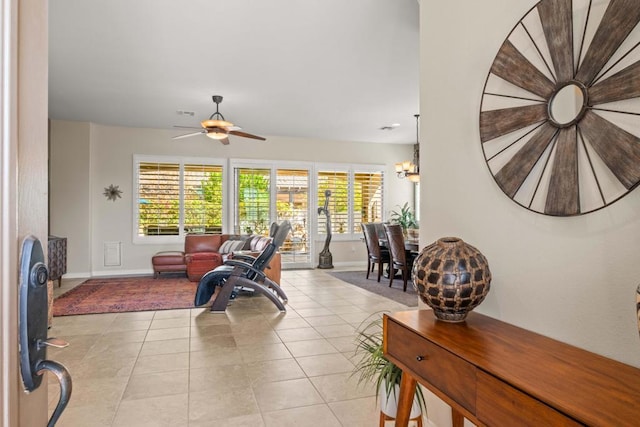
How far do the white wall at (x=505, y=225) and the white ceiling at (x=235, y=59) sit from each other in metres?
1.48

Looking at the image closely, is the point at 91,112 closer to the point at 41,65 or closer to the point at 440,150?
the point at 440,150

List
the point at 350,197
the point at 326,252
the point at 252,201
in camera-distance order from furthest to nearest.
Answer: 1. the point at 350,197
2. the point at 326,252
3. the point at 252,201

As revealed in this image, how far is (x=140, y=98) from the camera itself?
18.6ft

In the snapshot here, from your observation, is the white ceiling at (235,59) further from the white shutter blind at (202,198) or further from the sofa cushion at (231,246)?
the sofa cushion at (231,246)

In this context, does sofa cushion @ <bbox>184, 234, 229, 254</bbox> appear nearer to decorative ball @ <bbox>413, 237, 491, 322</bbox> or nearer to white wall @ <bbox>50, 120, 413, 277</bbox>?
white wall @ <bbox>50, 120, 413, 277</bbox>

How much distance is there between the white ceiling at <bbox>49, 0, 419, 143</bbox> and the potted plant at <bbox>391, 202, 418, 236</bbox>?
8.17 feet

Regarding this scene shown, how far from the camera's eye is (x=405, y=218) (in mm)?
8695

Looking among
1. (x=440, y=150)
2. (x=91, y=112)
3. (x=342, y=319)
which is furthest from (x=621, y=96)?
(x=91, y=112)

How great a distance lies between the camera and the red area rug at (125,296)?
4.86 metres

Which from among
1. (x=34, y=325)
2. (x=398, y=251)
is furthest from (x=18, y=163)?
(x=398, y=251)

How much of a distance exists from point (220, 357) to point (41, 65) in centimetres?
298

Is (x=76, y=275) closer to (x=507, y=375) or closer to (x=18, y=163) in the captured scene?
(x=18, y=163)

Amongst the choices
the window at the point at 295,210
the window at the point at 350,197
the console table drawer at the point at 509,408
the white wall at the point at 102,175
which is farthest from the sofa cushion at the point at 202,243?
the console table drawer at the point at 509,408

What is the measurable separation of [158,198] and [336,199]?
12.8ft
